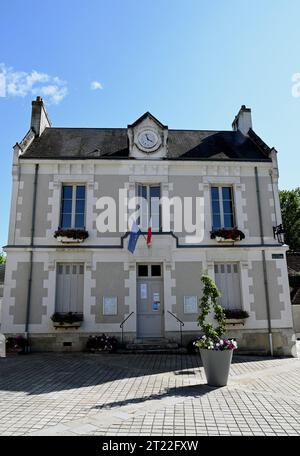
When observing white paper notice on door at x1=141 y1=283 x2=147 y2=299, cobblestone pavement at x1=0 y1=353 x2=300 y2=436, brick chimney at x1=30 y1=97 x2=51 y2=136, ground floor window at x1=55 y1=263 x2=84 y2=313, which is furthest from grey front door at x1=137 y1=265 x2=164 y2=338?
brick chimney at x1=30 y1=97 x2=51 y2=136

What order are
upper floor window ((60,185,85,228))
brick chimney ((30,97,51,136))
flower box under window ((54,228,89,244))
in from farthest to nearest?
brick chimney ((30,97,51,136)) → upper floor window ((60,185,85,228)) → flower box under window ((54,228,89,244))

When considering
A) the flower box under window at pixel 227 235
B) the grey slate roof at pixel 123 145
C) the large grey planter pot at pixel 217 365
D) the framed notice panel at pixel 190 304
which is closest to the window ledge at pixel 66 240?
the grey slate roof at pixel 123 145

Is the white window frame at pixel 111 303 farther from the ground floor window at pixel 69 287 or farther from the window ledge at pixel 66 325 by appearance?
the window ledge at pixel 66 325

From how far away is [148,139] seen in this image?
464 inches

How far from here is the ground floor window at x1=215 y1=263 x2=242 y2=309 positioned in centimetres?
1098

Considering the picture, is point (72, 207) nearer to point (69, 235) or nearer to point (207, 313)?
point (69, 235)

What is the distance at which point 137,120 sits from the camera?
11867 millimetres

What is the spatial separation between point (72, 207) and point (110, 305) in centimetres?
343

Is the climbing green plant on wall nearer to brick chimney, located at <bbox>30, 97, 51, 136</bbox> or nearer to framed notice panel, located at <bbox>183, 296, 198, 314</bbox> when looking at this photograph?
framed notice panel, located at <bbox>183, 296, 198, 314</bbox>

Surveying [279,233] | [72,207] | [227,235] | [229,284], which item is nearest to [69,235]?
[72,207]

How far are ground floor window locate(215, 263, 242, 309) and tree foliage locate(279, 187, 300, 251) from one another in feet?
62.3

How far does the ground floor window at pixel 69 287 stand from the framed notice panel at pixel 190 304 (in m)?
3.23
